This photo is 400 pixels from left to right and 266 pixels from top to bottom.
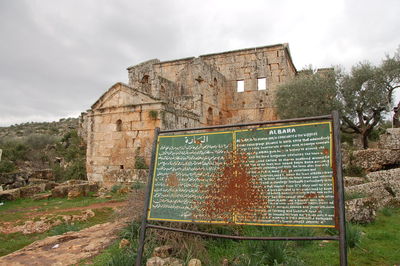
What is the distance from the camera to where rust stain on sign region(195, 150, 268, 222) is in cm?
314

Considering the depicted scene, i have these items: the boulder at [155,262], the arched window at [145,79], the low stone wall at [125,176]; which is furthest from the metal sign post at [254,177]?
the arched window at [145,79]

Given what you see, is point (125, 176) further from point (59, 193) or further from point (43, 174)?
point (43, 174)

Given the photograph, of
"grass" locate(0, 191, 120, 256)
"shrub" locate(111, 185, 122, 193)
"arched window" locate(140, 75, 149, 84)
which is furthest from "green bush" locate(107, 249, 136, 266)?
"arched window" locate(140, 75, 149, 84)

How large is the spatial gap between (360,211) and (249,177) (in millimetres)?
3381

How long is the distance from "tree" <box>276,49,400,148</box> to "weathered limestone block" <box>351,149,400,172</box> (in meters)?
6.93

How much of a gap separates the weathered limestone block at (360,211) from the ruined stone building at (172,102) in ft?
26.7

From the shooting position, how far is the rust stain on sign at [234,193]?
3.14 metres

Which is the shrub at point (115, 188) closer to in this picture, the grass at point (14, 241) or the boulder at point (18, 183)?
the grass at point (14, 241)

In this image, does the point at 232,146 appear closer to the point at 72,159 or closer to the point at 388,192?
the point at 388,192

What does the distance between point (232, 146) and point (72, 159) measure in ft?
56.5

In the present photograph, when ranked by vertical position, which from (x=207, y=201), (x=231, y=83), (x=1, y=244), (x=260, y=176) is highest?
(x=231, y=83)

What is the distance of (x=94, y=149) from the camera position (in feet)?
47.9

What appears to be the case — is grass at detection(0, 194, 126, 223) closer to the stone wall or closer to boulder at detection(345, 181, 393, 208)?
boulder at detection(345, 181, 393, 208)

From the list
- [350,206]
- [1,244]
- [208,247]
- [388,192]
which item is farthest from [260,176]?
[1,244]
